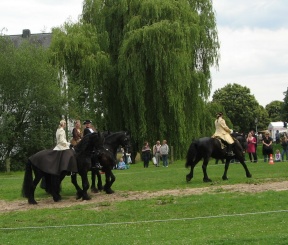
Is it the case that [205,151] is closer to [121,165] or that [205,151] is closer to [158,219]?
[158,219]

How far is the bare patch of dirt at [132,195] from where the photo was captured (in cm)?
1750

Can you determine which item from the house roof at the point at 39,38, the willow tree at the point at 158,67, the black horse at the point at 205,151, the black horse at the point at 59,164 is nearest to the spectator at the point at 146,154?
the willow tree at the point at 158,67

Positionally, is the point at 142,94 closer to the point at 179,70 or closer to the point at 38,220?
the point at 179,70

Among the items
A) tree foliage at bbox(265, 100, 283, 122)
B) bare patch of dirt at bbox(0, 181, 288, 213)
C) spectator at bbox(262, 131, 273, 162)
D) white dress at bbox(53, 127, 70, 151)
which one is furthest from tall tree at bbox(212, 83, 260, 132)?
white dress at bbox(53, 127, 70, 151)

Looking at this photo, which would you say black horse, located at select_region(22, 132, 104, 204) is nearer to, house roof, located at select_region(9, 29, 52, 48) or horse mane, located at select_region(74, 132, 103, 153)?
horse mane, located at select_region(74, 132, 103, 153)

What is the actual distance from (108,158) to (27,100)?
1087 inches

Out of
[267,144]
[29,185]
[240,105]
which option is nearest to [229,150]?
[29,185]

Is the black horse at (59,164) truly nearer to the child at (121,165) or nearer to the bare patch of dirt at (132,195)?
the bare patch of dirt at (132,195)

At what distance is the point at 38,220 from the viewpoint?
1452 cm

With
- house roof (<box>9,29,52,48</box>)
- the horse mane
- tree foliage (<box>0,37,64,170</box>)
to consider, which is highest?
house roof (<box>9,29,52,48</box>)

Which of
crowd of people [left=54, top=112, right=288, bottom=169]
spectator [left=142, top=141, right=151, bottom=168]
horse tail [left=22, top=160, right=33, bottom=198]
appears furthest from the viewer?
spectator [left=142, top=141, right=151, bottom=168]

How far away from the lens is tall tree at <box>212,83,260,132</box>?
11888 cm

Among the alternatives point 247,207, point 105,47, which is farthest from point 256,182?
point 105,47

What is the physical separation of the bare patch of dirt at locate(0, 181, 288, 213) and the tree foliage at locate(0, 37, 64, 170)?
85.5ft
